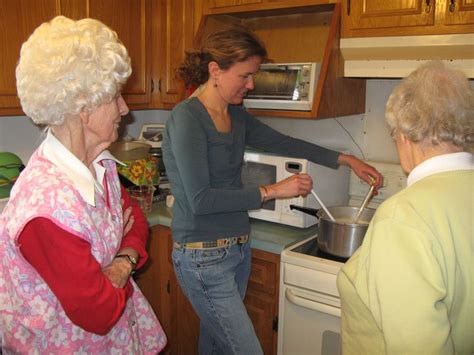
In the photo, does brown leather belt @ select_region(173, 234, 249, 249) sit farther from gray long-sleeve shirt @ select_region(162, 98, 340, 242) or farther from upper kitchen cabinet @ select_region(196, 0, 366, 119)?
upper kitchen cabinet @ select_region(196, 0, 366, 119)

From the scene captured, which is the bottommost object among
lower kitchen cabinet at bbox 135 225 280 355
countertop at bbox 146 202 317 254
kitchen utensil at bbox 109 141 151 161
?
lower kitchen cabinet at bbox 135 225 280 355

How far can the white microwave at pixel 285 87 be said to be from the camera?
199 centimetres

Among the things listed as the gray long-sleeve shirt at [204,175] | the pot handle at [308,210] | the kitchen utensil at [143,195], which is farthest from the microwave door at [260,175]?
the kitchen utensil at [143,195]

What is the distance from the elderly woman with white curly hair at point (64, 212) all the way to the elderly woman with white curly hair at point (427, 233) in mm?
591

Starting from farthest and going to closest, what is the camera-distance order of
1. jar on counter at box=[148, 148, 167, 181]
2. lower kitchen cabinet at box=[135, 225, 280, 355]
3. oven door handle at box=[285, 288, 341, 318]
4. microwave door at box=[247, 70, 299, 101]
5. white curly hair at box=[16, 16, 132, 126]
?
jar on counter at box=[148, 148, 167, 181] → lower kitchen cabinet at box=[135, 225, 280, 355] → microwave door at box=[247, 70, 299, 101] → oven door handle at box=[285, 288, 341, 318] → white curly hair at box=[16, 16, 132, 126]

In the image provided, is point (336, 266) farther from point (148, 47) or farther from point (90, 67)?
point (148, 47)

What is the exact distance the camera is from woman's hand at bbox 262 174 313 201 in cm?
162

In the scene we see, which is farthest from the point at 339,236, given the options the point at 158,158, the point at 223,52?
the point at 158,158

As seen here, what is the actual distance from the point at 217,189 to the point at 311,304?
0.59 metres

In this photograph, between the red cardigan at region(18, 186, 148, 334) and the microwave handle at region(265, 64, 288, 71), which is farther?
the microwave handle at region(265, 64, 288, 71)

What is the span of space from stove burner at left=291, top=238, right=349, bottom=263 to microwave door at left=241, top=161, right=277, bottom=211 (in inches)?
9.4

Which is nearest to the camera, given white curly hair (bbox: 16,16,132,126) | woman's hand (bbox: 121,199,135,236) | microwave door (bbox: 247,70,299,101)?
white curly hair (bbox: 16,16,132,126)

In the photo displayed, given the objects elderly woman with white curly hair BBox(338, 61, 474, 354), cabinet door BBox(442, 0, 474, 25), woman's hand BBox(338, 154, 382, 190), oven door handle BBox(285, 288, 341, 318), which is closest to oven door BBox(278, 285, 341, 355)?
oven door handle BBox(285, 288, 341, 318)

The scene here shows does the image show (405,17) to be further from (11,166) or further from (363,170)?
(11,166)
